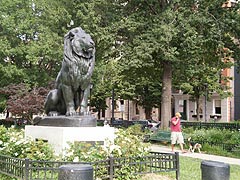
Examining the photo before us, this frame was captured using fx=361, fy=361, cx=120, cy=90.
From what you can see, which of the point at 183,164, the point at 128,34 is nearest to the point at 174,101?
the point at 128,34

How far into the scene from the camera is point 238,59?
24.8 meters

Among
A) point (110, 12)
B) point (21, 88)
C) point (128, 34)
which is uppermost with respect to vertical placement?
point (110, 12)

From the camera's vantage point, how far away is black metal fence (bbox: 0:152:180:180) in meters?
6.90

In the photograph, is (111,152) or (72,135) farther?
(72,135)

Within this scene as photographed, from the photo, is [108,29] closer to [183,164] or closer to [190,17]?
[190,17]

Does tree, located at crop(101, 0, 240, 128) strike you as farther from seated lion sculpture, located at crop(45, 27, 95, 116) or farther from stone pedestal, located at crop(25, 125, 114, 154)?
stone pedestal, located at crop(25, 125, 114, 154)

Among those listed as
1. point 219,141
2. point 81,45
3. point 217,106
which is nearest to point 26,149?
point 81,45

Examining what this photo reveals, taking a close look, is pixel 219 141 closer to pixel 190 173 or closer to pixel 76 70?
pixel 190 173

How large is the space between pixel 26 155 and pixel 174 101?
4922cm

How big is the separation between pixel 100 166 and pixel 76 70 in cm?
272

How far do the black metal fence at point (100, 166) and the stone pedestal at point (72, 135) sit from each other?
0.84 metres

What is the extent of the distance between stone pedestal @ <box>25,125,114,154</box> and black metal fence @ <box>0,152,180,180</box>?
2.74ft

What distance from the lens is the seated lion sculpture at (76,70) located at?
8844 millimetres

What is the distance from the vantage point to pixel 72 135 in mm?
8477
